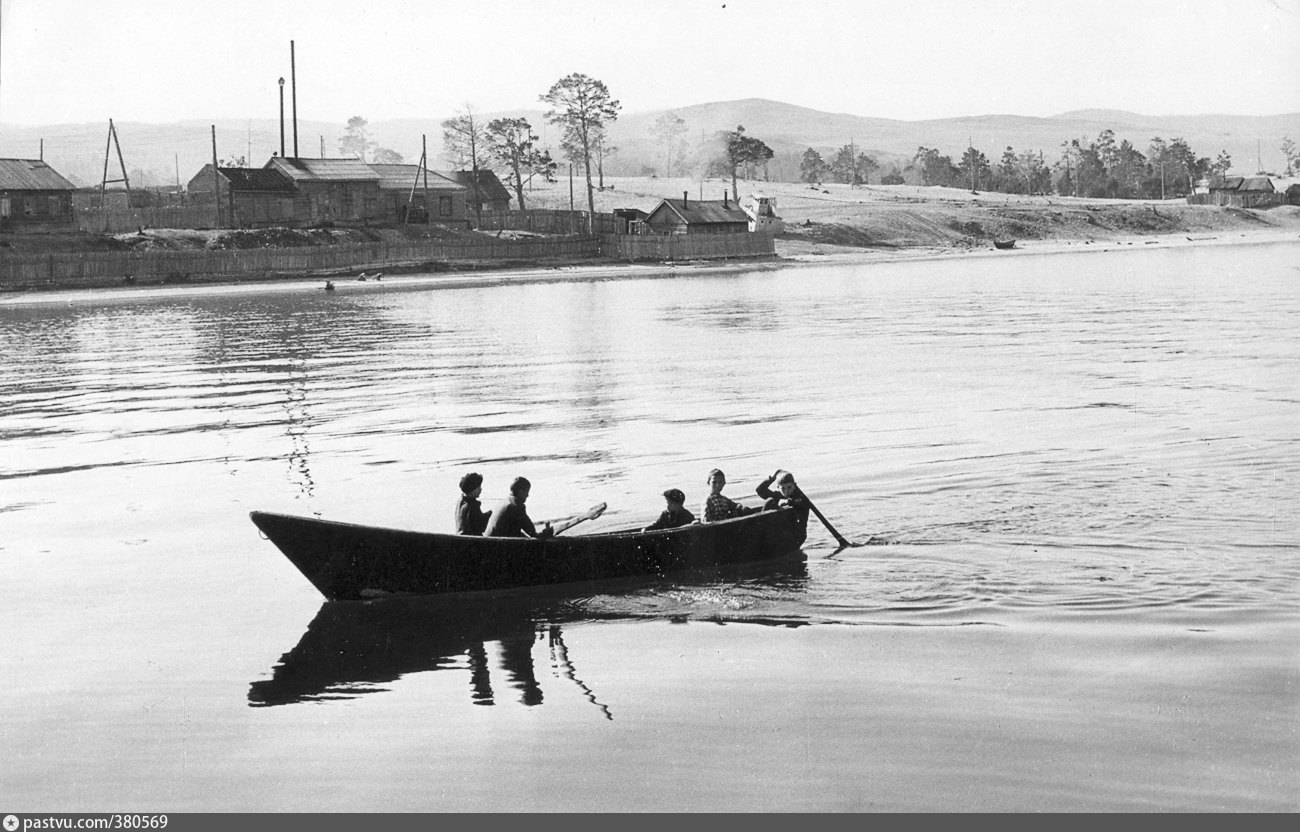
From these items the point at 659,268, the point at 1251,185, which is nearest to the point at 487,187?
the point at 659,268

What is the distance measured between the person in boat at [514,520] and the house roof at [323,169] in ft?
243

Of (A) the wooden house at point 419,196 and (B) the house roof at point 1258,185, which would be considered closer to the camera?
(A) the wooden house at point 419,196

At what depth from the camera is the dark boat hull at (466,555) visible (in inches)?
575

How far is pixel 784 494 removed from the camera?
17.0 meters

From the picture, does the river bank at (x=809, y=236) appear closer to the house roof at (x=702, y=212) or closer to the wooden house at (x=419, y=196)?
the wooden house at (x=419, y=196)

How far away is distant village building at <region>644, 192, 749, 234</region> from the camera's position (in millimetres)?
94938

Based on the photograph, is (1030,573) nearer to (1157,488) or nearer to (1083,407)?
(1157,488)

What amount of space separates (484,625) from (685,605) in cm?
218

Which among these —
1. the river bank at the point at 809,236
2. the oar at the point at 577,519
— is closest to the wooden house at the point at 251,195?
the river bank at the point at 809,236

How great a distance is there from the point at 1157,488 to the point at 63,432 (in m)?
20.2

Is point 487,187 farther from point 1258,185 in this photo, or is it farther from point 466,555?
point 466,555

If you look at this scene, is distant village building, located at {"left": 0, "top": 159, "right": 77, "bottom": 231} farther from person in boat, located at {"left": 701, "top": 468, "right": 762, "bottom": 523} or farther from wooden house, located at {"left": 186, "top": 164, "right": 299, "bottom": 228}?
person in boat, located at {"left": 701, "top": 468, "right": 762, "bottom": 523}

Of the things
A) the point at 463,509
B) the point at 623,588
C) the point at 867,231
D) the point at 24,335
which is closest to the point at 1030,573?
the point at 623,588

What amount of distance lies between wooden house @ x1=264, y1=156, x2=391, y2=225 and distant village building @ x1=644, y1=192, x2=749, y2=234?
18.8m
